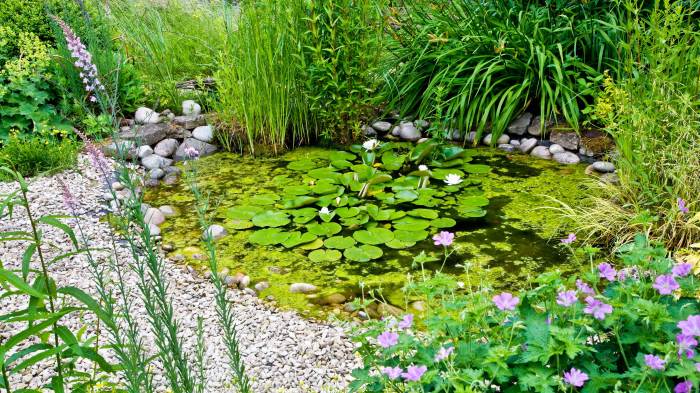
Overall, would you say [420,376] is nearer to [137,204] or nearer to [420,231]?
[137,204]

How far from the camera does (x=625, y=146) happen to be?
329cm

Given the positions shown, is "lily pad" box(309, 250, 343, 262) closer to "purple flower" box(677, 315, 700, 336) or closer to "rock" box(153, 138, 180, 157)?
"rock" box(153, 138, 180, 157)

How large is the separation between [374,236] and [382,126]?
185 centimetres

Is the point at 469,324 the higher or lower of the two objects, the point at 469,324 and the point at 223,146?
the higher

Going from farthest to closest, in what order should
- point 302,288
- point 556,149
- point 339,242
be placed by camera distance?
point 556,149, point 339,242, point 302,288

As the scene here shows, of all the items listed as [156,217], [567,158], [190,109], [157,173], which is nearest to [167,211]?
[156,217]

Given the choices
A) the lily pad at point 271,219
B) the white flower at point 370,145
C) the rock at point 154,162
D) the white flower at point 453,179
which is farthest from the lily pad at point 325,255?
the rock at point 154,162

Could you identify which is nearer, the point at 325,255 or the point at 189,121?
the point at 325,255

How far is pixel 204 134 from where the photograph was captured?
16.6ft

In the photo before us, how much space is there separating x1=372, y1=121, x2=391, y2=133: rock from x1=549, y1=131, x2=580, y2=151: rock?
1.25 metres

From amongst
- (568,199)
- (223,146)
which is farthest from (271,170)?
(568,199)

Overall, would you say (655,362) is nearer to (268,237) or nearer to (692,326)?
(692,326)

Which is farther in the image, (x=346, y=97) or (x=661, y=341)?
(x=346, y=97)

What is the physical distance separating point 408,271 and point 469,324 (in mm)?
1651
